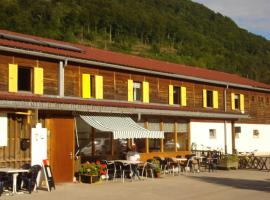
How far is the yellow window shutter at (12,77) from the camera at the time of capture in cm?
1886

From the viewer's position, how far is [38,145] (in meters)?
15.5

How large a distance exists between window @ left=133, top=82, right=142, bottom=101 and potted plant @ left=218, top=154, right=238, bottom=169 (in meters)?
5.34

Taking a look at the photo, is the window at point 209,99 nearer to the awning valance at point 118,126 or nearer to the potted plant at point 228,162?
the potted plant at point 228,162

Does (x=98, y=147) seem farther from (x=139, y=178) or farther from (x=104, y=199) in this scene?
(x=104, y=199)

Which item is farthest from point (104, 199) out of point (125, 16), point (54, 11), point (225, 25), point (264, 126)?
point (225, 25)

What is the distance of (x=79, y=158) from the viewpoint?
17859 mm

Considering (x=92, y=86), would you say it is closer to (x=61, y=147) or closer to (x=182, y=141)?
(x=182, y=141)

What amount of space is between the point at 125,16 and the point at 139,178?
6241cm

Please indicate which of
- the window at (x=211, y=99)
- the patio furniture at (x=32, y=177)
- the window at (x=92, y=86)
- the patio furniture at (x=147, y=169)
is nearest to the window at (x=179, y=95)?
the window at (x=211, y=99)

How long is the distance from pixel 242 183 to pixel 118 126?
5.03 metres

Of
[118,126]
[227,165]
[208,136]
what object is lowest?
[227,165]

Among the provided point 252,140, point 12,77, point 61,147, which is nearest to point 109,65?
point 12,77

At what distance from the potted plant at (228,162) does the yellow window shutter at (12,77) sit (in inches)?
425

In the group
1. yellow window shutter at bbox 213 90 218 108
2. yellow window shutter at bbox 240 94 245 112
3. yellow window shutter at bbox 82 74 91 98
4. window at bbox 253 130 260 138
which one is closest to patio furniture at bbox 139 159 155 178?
yellow window shutter at bbox 82 74 91 98
